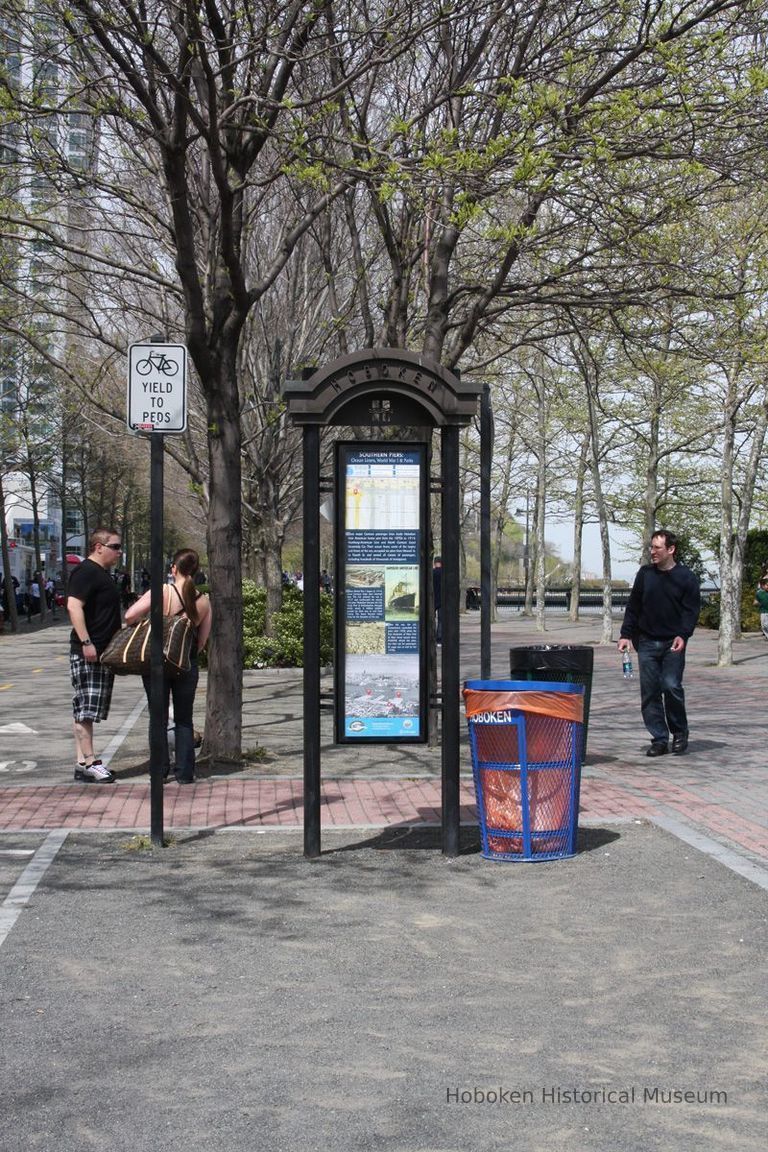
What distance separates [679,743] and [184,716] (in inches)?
182

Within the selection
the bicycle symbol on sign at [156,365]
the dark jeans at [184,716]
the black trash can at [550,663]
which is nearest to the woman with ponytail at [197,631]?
the dark jeans at [184,716]

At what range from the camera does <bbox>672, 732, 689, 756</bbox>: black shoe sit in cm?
1260

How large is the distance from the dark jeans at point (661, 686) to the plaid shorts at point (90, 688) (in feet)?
14.8

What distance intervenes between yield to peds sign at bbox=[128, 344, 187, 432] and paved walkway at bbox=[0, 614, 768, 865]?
100 inches

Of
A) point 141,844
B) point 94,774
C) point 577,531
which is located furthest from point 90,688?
point 577,531

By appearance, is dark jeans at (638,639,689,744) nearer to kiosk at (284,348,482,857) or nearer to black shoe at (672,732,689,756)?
black shoe at (672,732,689,756)

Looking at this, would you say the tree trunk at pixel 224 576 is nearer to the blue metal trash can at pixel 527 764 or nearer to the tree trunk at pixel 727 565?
the blue metal trash can at pixel 527 764

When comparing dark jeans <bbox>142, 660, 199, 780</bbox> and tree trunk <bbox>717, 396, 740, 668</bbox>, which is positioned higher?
tree trunk <bbox>717, 396, 740, 668</bbox>

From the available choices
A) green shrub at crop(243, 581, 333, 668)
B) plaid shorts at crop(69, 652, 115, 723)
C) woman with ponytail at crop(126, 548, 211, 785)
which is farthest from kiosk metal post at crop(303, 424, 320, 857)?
green shrub at crop(243, 581, 333, 668)

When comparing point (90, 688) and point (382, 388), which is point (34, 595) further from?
point (382, 388)

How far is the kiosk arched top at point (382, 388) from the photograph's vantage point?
305 inches

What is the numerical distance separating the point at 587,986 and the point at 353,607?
3010 millimetres


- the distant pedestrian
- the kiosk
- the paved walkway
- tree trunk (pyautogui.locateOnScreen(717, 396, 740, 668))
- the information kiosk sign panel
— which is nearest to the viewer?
the kiosk

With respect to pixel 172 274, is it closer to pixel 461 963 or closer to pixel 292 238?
pixel 292 238
